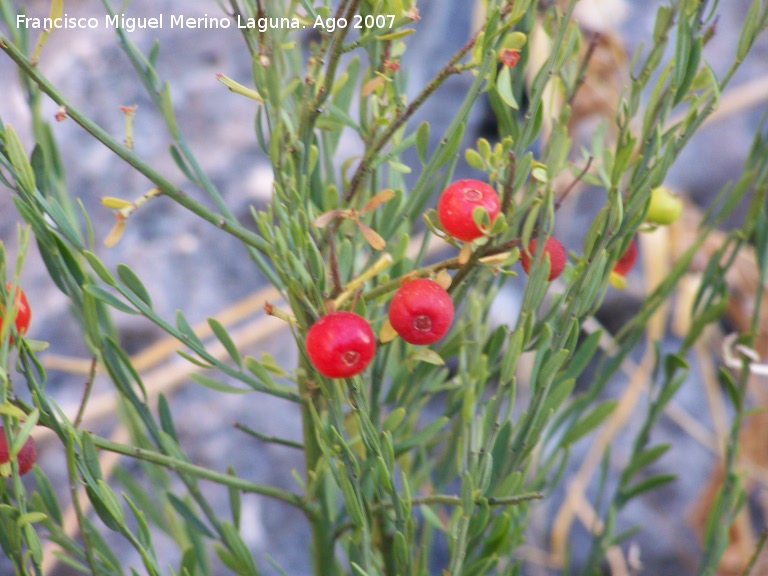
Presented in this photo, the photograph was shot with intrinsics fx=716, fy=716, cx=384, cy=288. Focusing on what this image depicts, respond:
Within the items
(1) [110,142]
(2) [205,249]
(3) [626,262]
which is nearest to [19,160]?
(1) [110,142]

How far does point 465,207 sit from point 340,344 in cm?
8

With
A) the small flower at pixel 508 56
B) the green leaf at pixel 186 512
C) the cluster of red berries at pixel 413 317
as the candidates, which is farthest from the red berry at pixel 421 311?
the green leaf at pixel 186 512

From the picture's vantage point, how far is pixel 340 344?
0.95 feet

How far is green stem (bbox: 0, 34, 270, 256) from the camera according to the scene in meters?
0.32

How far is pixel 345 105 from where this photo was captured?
0.45m

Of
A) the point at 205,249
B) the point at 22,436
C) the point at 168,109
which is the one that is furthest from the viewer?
the point at 205,249

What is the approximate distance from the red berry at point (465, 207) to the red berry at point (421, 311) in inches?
1.0

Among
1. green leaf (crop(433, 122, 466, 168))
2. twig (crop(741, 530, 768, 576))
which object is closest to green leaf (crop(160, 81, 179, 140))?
green leaf (crop(433, 122, 466, 168))

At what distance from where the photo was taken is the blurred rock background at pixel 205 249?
0.88m

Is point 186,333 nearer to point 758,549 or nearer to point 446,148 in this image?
point 446,148

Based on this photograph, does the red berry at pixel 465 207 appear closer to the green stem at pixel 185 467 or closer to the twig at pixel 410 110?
the twig at pixel 410 110

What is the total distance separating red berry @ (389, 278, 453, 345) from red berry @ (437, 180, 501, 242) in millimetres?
26

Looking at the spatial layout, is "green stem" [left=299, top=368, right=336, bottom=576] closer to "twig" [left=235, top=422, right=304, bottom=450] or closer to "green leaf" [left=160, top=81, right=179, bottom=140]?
"twig" [left=235, top=422, right=304, bottom=450]

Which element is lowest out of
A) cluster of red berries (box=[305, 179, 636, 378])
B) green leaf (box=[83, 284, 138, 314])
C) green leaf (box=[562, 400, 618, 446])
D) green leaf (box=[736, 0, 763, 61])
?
green leaf (box=[562, 400, 618, 446])
